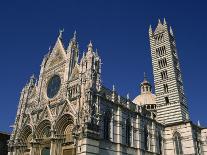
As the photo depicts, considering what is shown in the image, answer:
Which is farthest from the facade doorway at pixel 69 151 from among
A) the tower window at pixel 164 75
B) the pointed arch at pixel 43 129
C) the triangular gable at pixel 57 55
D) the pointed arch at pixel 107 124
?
the tower window at pixel 164 75

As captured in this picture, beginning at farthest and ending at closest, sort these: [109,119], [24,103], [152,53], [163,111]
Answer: [152,53]
[163,111]
[24,103]
[109,119]

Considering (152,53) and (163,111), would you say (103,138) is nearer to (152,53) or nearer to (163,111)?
(163,111)

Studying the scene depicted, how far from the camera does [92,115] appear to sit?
25.0 metres

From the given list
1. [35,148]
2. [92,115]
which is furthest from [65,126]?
[35,148]

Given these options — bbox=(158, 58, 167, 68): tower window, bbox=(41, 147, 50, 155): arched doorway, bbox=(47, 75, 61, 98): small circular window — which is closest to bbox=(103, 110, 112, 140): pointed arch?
bbox=(41, 147, 50, 155): arched doorway

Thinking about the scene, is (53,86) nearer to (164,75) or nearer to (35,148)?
(35,148)

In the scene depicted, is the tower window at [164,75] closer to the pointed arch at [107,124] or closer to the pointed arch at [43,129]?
the pointed arch at [107,124]

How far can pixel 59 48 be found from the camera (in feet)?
116

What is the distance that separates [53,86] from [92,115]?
9.75 m

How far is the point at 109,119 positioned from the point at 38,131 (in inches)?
354

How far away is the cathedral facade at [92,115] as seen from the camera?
84.9 ft

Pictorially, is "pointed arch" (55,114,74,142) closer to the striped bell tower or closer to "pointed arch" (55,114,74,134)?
"pointed arch" (55,114,74,134)

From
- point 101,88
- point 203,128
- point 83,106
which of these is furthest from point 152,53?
point 83,106

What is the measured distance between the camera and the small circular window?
3206 cm
